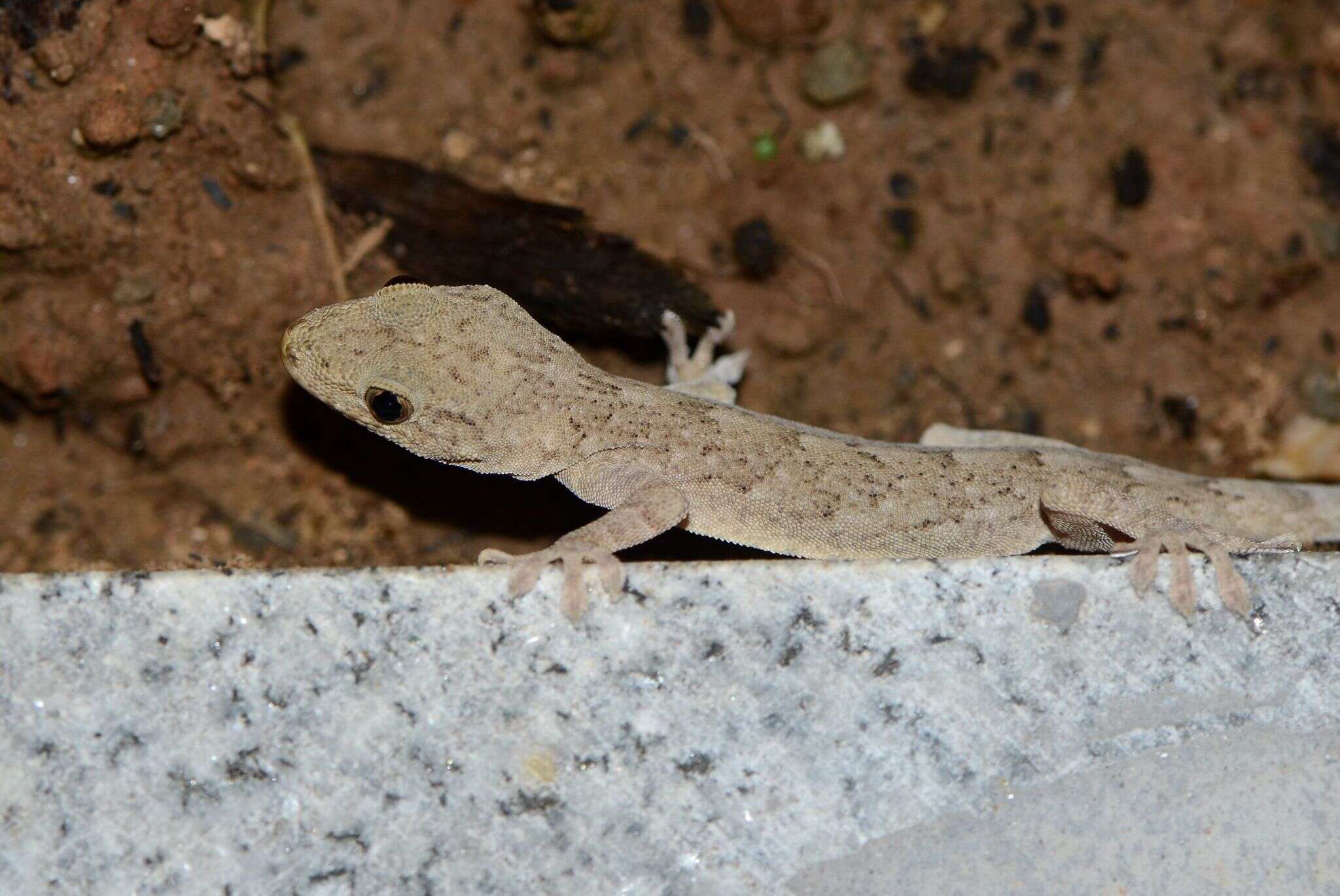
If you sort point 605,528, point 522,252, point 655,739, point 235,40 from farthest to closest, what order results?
1. point 522,252
2. point 235,40
3. point 605,528
4. point 655,739

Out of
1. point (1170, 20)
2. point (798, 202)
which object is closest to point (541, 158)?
point (798, 202)

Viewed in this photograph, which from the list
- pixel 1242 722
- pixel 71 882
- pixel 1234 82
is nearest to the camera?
pixel 71 882

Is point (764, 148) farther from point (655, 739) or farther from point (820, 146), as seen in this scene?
point (655, 739)

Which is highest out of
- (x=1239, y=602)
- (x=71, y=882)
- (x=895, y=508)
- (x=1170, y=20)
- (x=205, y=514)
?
(x=1170, y=20)

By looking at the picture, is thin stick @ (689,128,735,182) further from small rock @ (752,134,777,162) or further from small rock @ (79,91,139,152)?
small rock @ (79,91,139,152)

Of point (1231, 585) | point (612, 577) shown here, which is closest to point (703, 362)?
point (612, 577)

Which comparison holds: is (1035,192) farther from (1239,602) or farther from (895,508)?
(1239,602)
